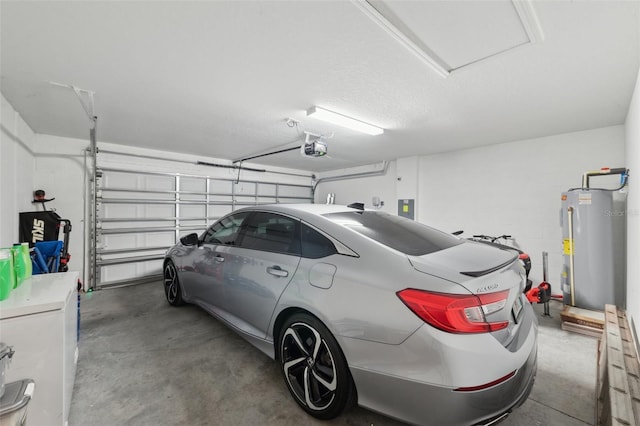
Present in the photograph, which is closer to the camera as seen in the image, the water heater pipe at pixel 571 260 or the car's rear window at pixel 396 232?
the car's rear window at pixel 396 232

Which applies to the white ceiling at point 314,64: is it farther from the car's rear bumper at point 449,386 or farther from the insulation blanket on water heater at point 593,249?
the car's rear bumper at point 449,386

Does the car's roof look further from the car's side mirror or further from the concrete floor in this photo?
the concrete floor

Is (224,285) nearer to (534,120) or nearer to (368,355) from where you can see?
(368,355)

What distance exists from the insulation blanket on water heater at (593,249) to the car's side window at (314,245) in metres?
3.83

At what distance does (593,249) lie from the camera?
3.31m

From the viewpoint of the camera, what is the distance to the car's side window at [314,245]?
1699 millimetres

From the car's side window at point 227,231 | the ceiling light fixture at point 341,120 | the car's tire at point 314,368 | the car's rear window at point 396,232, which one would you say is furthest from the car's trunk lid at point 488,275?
the ceiling light fixture at point 341,120

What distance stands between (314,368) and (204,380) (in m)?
1.03

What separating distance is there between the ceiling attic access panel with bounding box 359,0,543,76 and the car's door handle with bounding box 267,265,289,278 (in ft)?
6.00

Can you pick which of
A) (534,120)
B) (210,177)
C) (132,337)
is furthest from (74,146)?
(534,120)

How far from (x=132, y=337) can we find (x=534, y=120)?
18.8 feet

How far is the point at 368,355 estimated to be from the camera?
1355 mm

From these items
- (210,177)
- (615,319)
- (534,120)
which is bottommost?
(615,319)

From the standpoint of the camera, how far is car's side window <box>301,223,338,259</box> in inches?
66.9
